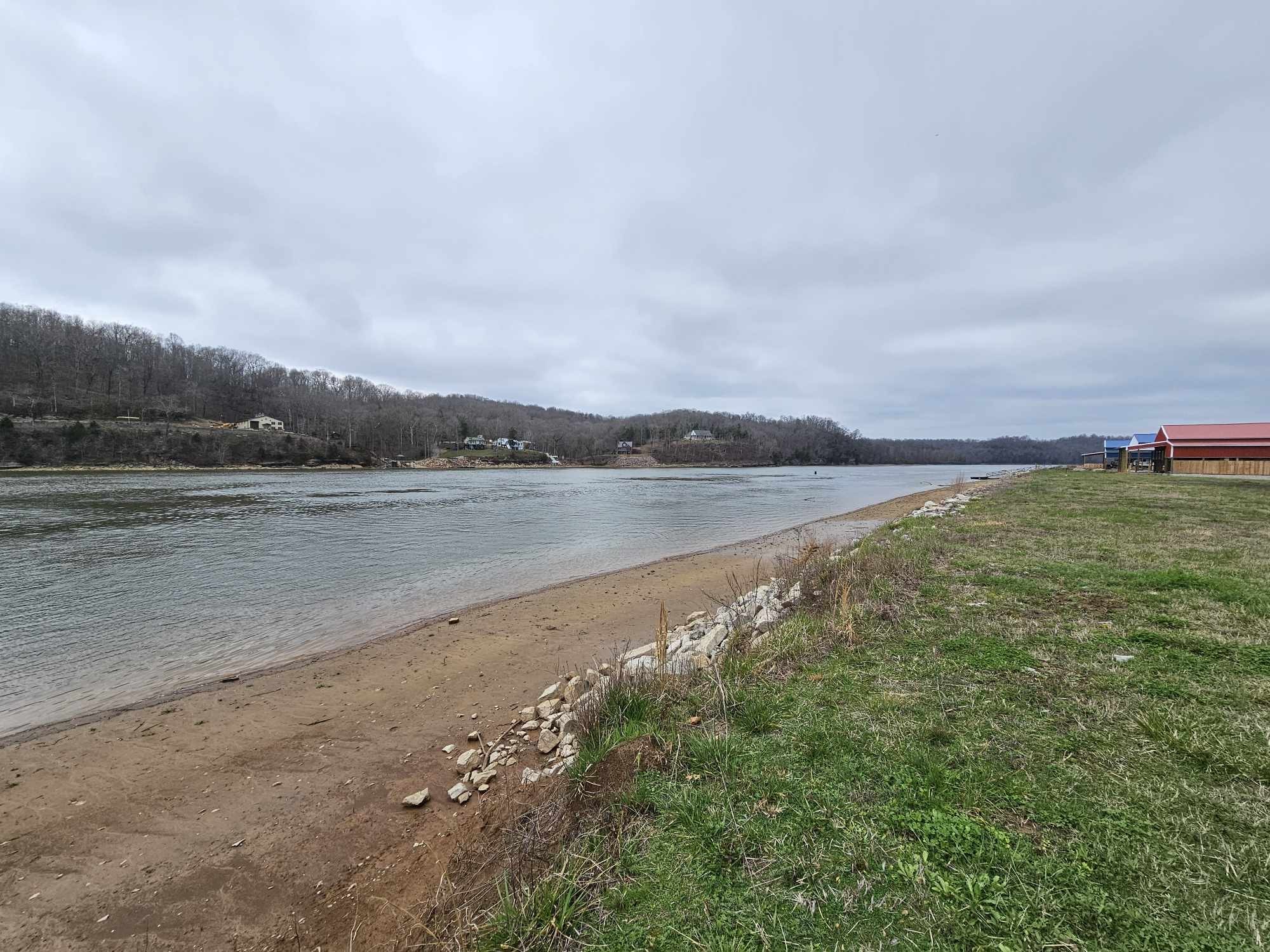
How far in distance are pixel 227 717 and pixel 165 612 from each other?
6663mm

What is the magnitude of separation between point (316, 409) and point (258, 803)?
147869 mm

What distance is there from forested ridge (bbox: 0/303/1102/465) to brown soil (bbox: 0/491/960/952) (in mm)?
116384

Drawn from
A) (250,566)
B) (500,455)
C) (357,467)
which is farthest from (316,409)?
(250,566)

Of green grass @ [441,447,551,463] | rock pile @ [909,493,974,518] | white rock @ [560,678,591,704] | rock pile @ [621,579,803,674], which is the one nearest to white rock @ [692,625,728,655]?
rock pile @ [621,579,803,674]

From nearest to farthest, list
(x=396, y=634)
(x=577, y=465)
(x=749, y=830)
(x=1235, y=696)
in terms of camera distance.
A: (x=749, y=830), (x=1235, y=696), (x=396, y=634), (x=577, y=465)

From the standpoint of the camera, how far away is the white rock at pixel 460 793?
4926mm

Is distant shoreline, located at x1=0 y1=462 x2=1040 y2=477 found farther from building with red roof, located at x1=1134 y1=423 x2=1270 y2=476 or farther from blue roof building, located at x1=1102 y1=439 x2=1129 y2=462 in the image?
building with red roof, located at x1=1134 y1=423 x2=1270 y2=476

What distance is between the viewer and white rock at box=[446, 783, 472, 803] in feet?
16.2

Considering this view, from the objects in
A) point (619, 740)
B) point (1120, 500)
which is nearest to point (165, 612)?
point (619, 740)

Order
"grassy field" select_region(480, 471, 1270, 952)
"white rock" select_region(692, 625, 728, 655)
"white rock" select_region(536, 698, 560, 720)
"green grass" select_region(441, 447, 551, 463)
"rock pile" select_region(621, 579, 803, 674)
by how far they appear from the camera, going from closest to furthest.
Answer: "grassy field" select_region(480, 471, 1270, 952) < "rock pile" select_region(621, 579, 803, 674) < "white rock" select_region(536, 698, 560, 720) < "white rock" select_region(692, 625, 728, 655) < "green grass" select_region(441, 447, 551, 463)

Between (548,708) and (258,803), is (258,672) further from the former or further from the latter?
(548,708)

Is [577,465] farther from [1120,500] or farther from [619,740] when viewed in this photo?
[619,740]

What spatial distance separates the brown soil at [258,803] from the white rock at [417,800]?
0.38 feet

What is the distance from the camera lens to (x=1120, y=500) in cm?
1988
